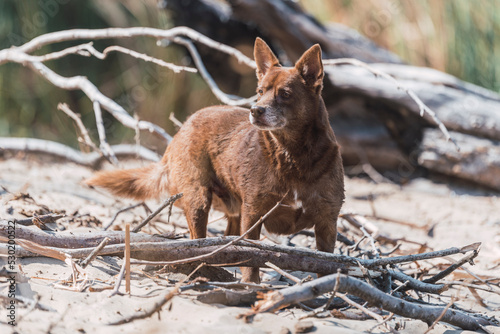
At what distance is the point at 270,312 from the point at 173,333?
42cm

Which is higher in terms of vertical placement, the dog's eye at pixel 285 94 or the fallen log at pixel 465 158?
the dog's eye at pixel 285 94

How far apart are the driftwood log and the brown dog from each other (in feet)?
9.22

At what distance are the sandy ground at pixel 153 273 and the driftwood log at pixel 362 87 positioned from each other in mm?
416

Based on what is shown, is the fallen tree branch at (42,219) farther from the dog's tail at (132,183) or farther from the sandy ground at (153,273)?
the dog's tail at (132,183)

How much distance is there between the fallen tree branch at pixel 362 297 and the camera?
211 centimetres

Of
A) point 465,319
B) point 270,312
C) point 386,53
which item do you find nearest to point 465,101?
point 386,53

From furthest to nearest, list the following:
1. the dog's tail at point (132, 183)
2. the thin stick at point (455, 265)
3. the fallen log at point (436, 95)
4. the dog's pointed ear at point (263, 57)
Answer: the fallen log at point (436, 95) < the dog's tail at point (132, 183) < the dog's pointed ear at point (263, 57) < the thin stick at point (455, 265)

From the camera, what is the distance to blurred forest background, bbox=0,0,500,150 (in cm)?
707

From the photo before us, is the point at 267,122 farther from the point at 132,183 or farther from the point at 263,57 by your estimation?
the point at 132,183

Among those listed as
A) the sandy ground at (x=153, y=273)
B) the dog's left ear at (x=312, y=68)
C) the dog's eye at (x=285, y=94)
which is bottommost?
the sandy ground at (x=153, y=273)

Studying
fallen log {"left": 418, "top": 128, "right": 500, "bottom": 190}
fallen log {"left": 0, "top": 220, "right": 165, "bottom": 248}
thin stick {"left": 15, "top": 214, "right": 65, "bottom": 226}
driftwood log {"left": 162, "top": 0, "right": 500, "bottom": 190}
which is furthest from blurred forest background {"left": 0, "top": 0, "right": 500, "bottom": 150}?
fallen log {"left": 0, "top": 220, "right": 165, "bottom": 248}

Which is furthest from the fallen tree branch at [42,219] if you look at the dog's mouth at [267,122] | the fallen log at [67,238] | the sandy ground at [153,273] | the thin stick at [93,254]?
the dog's mouth at [267,122]

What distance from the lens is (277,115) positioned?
2.84 metres

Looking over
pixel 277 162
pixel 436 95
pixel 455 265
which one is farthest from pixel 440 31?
pixel 455 265
